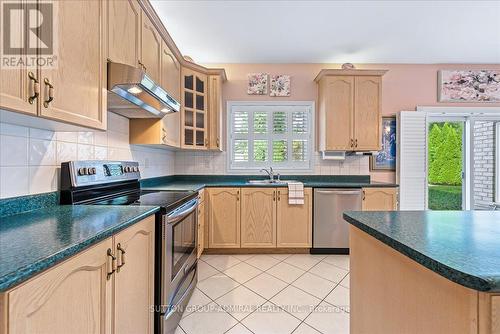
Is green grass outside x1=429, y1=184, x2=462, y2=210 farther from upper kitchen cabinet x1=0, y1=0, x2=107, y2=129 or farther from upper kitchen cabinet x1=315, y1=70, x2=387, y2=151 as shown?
upper kitchen cabinet x1=0, y1=0, x2=107, y2=129

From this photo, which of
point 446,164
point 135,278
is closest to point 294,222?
point 135,278

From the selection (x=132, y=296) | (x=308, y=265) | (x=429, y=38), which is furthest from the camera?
(x=429, y=38)

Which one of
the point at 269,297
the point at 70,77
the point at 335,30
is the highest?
the point at 335,30

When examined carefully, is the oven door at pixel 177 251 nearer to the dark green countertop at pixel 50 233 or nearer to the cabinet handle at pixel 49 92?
the dark green countertop at pixel 50 233

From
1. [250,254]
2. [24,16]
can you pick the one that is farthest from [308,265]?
[24,16]

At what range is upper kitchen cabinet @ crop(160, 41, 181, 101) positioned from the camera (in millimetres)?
2275

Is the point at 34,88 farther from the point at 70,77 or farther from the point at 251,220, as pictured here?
the point at 251,220

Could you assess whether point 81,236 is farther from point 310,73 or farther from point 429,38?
point 429,38

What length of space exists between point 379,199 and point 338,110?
1.22m

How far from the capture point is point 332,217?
9.82 ft

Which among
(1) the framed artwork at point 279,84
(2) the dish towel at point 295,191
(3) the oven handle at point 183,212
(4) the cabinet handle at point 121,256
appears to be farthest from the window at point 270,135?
(4) the cabinet handle at point 121,256

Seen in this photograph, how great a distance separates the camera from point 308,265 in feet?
8.83

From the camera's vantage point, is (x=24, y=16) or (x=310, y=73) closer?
(x=24, y=16)

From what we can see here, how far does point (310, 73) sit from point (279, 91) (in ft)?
1.70
